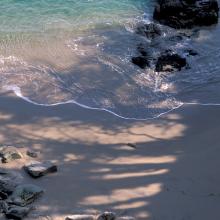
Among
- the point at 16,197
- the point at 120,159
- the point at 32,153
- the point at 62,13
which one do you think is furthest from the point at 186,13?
the point at 16,197

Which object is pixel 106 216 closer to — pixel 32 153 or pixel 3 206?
pixel 3 206

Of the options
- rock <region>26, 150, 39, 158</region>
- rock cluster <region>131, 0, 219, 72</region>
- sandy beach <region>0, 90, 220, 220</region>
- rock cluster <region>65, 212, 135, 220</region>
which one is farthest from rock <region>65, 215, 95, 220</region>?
rock cluster <region>131, 0, 219, 72</region>

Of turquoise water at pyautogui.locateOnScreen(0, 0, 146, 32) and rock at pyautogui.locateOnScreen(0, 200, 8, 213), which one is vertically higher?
turquoise water at pyautogui.locateOnScreen(0, 0, 146, 32)

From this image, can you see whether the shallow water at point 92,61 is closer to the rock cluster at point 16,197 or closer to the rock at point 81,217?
the rock cluster at point 16,197

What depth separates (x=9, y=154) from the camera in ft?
22.7

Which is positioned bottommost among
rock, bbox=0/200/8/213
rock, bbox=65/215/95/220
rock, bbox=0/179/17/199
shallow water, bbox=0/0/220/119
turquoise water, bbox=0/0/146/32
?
rock, bbox=65/215/95/220

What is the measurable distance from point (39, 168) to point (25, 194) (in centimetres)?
56

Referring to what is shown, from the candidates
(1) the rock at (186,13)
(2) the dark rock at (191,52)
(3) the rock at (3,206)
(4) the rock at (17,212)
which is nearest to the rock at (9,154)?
(3) the rock at (3,206)

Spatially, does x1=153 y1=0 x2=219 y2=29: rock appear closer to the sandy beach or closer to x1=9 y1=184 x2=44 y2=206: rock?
the sandy beach

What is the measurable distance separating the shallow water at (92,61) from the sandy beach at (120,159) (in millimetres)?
415

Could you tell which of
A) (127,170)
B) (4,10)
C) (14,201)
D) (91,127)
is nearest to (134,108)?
(91,127)

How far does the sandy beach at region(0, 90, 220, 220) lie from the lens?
241 inches

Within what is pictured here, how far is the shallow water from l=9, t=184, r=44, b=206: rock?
245 cm

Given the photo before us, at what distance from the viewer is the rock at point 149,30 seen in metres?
11.3
